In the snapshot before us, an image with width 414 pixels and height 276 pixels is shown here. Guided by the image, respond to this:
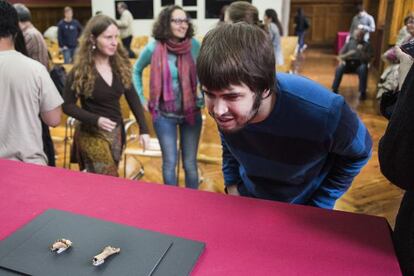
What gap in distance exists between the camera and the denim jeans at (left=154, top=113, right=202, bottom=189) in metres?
2.63

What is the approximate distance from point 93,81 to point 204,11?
7.57 m

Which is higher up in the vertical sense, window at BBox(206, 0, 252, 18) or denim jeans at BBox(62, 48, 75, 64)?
window at BBox(206, 0, 252, 18)

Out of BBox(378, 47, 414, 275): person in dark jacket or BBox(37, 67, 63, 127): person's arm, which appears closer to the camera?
BBox(378, 47, 414, 275): person in dark jacket

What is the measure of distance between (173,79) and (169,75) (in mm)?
39

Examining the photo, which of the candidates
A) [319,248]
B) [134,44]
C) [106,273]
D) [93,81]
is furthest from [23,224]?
[134,44]

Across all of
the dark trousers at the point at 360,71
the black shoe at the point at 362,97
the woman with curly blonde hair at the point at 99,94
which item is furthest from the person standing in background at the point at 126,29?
the woman with curly blonde hair at the point at 99,94

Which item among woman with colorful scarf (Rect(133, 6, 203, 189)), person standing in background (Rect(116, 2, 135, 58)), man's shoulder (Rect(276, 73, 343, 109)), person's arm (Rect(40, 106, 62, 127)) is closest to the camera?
man's shoulder (Rect(276, 73, 343, 109))

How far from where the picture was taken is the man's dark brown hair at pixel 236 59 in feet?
3.12

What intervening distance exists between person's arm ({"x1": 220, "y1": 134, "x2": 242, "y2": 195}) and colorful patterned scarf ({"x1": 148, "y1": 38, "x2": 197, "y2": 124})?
111 cm

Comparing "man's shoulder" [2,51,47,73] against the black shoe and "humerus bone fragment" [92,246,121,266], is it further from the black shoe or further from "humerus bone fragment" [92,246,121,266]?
the black shoe

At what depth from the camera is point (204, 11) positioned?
940cm

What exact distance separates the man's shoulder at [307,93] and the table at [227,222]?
30 centimetres

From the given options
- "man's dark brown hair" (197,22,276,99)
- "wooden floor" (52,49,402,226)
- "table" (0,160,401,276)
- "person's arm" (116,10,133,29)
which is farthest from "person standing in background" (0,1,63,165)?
"person's arm" (116,10,133,29)

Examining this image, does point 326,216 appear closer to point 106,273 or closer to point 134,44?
point 106,273
